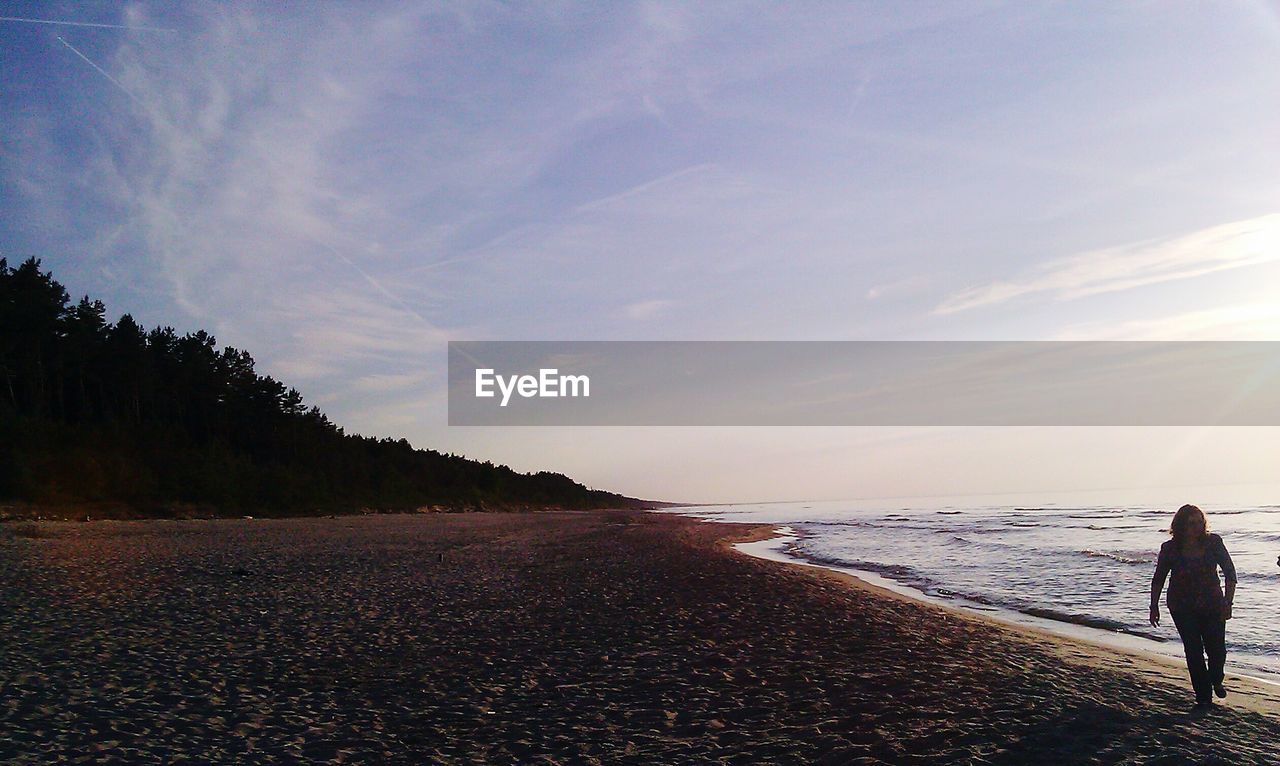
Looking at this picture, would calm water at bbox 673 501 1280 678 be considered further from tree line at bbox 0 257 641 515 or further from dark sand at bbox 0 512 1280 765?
tree line at bbox 0 257 641 515

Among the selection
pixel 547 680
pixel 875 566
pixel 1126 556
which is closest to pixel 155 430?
pixel 875 566

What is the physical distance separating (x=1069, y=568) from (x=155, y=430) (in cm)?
7027

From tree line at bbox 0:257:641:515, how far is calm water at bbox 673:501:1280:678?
44848 mm

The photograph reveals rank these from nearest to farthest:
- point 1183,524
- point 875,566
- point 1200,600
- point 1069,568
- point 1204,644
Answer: point 1200,600
point 1204,644
point 1183,524
point 1069,568
point 875,566

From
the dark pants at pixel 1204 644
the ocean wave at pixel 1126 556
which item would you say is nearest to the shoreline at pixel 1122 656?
the dark pants at pixel 1204 644

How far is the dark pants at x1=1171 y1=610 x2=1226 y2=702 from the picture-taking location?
11203 mm

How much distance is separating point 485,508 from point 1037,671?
344 feet

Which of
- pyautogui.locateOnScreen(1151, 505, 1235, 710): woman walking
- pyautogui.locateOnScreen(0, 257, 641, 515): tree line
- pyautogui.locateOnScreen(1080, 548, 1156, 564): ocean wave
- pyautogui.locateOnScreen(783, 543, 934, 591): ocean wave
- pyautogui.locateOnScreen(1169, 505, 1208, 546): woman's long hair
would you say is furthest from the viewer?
pyautogui.locateOnScreen(0, 257, 641, 515): tree line

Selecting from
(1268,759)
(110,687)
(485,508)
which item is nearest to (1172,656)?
(1268,759)

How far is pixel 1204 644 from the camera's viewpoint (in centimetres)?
1148

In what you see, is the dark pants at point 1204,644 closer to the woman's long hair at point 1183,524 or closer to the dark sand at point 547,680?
the dark sand at point 547,680

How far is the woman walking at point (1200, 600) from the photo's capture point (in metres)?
11.1

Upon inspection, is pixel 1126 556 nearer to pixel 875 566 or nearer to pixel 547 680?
pixel 875 566

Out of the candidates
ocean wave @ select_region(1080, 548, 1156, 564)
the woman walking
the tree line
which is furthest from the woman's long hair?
the tree line
